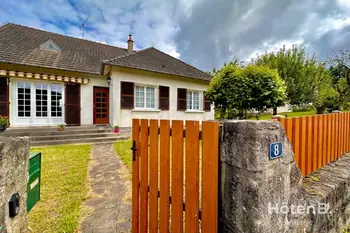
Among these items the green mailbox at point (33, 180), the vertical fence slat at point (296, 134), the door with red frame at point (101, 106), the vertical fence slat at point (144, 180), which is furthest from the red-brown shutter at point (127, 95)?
the vertical fence slat at point (296, 134)

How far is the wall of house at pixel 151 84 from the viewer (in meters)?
10.6

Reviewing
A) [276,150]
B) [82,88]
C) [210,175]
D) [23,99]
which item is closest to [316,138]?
[276,150]

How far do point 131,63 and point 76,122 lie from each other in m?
4.80

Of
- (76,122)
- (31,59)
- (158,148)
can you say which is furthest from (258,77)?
(31,59)

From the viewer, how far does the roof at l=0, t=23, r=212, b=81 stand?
9.95 metres

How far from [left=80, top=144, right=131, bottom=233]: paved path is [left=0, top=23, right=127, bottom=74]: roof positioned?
7913 mm

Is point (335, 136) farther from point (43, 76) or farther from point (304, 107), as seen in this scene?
point (304, 107)

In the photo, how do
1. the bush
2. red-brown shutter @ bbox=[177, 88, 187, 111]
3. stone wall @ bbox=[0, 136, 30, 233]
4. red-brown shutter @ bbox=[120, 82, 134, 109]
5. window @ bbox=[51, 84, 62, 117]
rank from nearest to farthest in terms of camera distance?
stone wall @ bbox=[0, 136, 30, 233], window @ bbox=[51, 84, 62, 117], red-brown shutter @ bbox=[120, 82, 134, 109], red-brown shutter @ bbox=[177, 88, 187, 111], the bush

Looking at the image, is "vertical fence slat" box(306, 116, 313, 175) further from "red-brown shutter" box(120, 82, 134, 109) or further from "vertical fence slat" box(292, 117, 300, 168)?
"red-brown shutter" box(120, 82, 134, 109)

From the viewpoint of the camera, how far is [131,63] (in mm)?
11109

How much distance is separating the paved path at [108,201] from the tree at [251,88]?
5.37 metres

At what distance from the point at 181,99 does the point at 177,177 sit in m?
11.6

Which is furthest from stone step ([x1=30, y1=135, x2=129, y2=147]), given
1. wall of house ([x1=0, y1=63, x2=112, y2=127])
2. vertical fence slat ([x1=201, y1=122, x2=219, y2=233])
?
vertical fence slat ([x1=201, y1=122, x2=219, y2=233])

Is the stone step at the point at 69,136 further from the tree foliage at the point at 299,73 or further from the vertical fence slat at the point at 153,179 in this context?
the tree foliage at the point at 299,73
